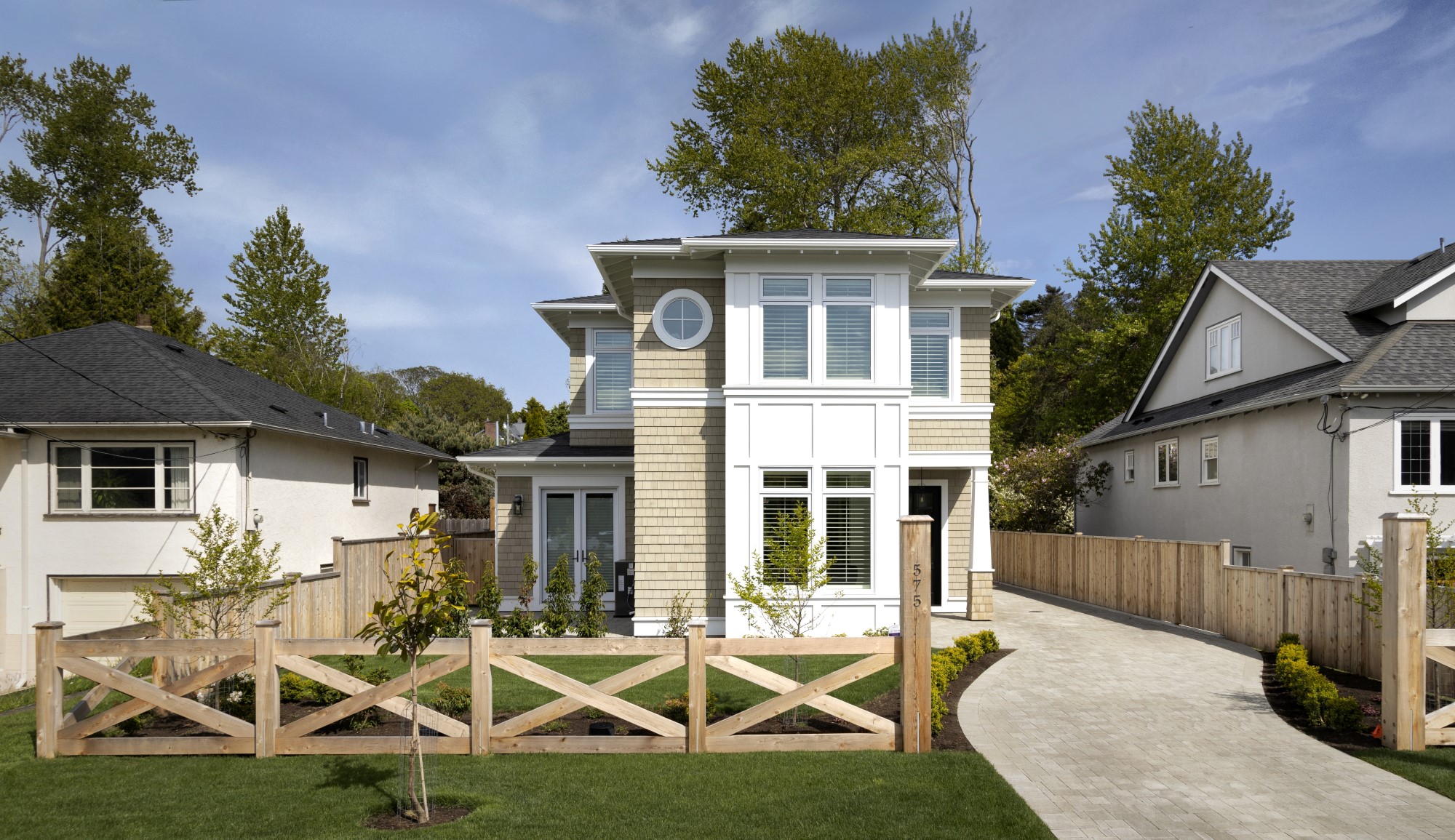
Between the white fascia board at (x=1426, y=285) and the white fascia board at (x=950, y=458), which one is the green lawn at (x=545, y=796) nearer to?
the white fascia board at (x=950, y=458)

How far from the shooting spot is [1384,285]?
17.2m

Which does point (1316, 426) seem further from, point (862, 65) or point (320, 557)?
point (862, 65)

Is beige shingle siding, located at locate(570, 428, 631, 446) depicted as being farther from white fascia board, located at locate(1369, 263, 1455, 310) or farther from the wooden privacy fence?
white fascia board, located at locate(1369, 263, 1455, 310)

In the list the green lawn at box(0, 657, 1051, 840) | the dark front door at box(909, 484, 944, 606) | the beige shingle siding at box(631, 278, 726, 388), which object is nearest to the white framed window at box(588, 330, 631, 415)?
the beige shingle siding at box(631, 278, 726, 388)

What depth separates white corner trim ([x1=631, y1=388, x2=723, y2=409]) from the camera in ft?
46.1

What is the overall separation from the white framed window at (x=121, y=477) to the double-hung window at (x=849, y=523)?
10.9m

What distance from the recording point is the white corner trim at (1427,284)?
50.7 ft

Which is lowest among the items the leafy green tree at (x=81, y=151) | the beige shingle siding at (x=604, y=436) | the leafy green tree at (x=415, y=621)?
the leafy green tree at (x=415, y=621)

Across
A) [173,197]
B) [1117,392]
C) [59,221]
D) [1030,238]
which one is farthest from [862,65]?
[59,221]

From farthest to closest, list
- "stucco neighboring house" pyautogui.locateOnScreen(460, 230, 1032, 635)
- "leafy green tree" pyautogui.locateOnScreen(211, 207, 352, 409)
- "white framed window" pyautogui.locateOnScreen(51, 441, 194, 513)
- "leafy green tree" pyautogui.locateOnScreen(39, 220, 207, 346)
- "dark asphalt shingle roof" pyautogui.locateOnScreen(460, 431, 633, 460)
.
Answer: "leafy green tree" pyautogui.locateOnScreen(211, 207, 352, 409) → "leafy green tree" pyautogui.locateOnScreen(39, 220, 207, 346) → "dark asphalt shingle roof" pyautogui.locateOnScreen(460, 431, 633, 460) → "white framed window" pyautogui.locateOnScreen(51, 441, 194, 513) → "stucco neighboring house" pyautogui.locateOnScreen(460, 230, 1032, 635)

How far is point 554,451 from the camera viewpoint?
1677cm

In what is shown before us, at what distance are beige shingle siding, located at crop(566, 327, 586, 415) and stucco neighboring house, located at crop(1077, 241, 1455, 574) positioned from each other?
13.2 meters

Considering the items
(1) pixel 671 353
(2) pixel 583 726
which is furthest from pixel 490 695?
(1) pixel 671 353

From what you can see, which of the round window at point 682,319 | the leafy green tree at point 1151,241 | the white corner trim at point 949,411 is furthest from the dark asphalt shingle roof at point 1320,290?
the round window at point 682,319
